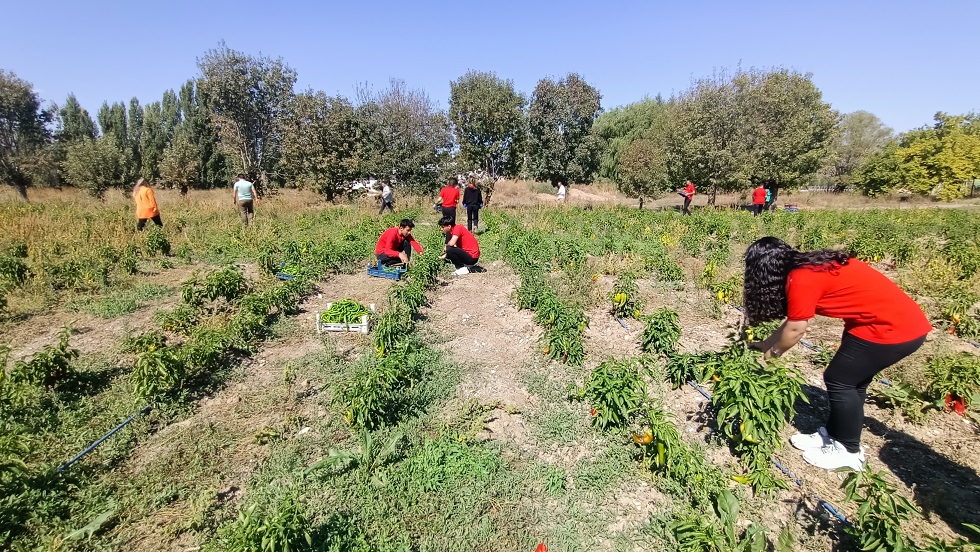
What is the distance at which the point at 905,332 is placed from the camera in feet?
9.57

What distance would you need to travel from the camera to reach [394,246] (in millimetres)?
8578

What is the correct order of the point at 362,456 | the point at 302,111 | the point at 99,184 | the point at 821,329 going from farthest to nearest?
the point at 99,184 < the point at 302,111 < the point at 821,329 < the point at 362,456

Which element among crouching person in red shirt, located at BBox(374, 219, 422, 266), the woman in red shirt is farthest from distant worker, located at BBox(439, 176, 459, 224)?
the woman in red shirt

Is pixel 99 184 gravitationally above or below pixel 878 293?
above

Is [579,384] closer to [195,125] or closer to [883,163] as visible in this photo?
[883,163]

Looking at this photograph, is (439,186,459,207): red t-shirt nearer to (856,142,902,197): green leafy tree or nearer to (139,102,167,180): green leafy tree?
(856,142,902,197): green leafy tree

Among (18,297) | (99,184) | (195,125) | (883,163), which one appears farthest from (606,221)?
(195,125)

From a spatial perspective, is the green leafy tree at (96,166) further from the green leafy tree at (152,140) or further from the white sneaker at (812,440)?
the white sneaker at (812,440)

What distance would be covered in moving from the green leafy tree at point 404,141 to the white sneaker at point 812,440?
20708 millimetres

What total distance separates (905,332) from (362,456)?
A: 393 cm

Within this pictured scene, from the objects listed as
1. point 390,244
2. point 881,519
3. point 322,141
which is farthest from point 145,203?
point 881,519

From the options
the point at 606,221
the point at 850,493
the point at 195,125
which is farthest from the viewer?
the point at 195,125

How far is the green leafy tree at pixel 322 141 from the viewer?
2009 centimetres

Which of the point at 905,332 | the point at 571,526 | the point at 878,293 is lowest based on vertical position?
the point at 571,526
